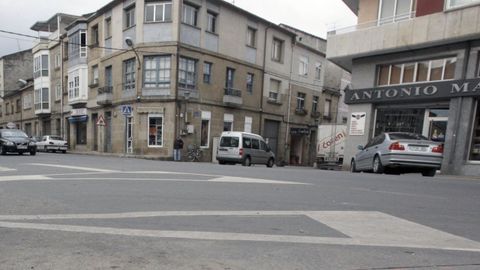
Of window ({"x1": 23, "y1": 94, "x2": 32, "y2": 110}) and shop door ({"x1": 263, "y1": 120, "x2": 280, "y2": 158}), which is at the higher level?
window ({"x1": 23, "y1": 94, "x2": 32, "y2": 110})

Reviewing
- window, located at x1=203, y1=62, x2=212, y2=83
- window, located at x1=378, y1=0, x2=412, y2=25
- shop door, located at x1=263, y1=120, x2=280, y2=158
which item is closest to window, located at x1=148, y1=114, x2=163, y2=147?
window, located at x1=203, y1=62, x2=212, y2=83

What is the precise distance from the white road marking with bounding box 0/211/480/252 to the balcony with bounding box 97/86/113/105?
22.9 m

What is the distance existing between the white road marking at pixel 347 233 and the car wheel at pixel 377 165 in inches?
287

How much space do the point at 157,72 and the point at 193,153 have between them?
5840mm

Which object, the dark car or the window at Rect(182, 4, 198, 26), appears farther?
the window at Rect(182, 4, 198, 26)

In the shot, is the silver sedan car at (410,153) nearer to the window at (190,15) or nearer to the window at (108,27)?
the window at (190,15)

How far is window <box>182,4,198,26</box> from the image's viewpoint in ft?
77.2

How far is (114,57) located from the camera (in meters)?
26.7

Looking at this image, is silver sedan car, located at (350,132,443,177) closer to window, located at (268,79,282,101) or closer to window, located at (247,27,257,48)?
window, located at (247,27,257,48)

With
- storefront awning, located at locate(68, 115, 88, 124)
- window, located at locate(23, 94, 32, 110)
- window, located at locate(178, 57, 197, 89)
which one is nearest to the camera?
window, located at locate(178, 57, 197, 89)

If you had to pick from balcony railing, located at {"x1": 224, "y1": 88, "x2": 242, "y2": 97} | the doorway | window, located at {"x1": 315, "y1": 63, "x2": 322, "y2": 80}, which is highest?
window, located at {"x1": 315, "y1": 63, "x2": 322, "y2": 80}

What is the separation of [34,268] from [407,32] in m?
16.4

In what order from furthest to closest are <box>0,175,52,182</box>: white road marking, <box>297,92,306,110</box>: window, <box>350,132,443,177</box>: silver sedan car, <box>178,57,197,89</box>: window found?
<box>297,92,306,110</box>: window
<box>178,57,197,89</box>: window
<box>350,132,443,177</box>: silver sedan car
<box>0,175,52,182</box>: white road marking

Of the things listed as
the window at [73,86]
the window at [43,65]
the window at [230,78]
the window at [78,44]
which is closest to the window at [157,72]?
the window at [230,78]
